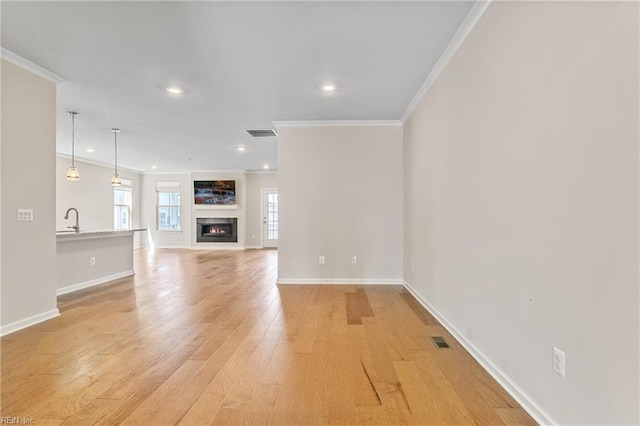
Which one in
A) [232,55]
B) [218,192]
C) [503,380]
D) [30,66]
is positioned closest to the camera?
[503,380]

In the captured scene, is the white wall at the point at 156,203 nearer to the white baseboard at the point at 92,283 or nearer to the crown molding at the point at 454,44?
the white baseboard at the point at 92,283

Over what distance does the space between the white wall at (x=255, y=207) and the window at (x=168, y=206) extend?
241 centimetres

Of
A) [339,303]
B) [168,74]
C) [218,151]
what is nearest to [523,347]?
[339,303]

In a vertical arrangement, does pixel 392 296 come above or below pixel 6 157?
below

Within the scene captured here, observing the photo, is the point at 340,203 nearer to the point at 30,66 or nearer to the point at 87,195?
the point at 30,66

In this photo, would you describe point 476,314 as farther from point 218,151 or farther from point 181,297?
point 218,151

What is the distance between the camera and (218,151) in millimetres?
7375

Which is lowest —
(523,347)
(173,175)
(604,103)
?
(523,347)

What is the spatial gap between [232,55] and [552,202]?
274cm

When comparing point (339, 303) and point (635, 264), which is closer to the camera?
point (635, 264)

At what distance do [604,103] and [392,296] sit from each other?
3360mm

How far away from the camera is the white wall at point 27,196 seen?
9.65 feet

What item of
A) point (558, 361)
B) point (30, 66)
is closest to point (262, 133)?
point (30, 66)

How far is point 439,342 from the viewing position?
2678mm
